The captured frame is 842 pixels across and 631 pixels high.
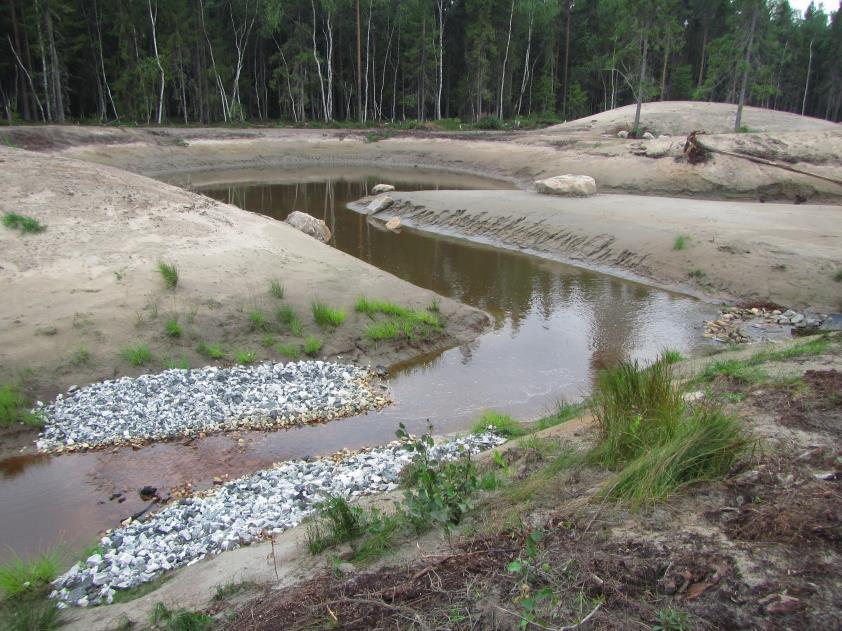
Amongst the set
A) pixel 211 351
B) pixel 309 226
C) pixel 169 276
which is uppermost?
pixel 169 276

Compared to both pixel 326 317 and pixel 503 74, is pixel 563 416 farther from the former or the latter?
pixel 503 74

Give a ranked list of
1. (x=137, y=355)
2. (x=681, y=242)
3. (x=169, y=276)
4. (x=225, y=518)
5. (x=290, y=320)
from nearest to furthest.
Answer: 1. (x=225, y=518)
2. (x=137, y=355)
3. (x=290, y=320)
4. (x=169, y=276)
5. (x=681, y=242)

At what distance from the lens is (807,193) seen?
78.5 ft

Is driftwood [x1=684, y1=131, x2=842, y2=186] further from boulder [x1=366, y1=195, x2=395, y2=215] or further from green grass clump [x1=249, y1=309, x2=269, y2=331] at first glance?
green grass clump [x1=249, y1=309, x2=269, y2=331]

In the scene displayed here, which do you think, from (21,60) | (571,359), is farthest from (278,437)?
(21,60)

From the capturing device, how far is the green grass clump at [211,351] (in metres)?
10.5

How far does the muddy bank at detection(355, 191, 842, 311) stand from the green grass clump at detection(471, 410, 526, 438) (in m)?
8.93

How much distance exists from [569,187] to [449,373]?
15.7m

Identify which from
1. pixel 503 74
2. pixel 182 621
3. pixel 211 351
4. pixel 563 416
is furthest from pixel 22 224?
pixel 503 74

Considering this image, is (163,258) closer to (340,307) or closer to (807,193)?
(340,307)

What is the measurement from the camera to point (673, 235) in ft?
59.1

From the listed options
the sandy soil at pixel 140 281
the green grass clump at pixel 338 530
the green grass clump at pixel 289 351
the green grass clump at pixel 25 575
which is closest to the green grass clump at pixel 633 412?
the green grass clump at pixel 338 530

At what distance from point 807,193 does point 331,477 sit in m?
24.1

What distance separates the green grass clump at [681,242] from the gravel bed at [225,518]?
1167cm
